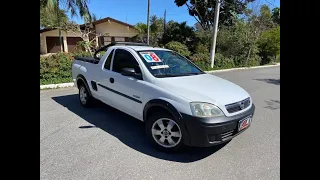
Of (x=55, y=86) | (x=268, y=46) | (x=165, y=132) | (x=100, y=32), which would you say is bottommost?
(x=165, y=132)

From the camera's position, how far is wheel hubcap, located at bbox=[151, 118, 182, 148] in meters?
3.26

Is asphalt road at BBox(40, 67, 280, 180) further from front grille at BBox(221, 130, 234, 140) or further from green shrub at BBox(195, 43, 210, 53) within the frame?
green shrub at BBox(195, 43, 210, 53)

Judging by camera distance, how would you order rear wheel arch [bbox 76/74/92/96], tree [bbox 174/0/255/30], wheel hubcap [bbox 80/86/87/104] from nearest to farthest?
rear wheel arch [bbox 76/74/92/96] < wheel hubcap [bbox 80/86/87/104] < tree [bbox 174/0/255/30]

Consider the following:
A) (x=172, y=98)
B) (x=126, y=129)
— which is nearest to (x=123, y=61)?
(x=126, y=129)

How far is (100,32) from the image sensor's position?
77.4ft

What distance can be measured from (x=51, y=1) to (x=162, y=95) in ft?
35.0

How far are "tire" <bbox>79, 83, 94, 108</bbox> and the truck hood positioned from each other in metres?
2.45

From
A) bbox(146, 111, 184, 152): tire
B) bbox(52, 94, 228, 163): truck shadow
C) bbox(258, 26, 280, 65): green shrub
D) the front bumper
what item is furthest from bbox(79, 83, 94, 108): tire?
bbox(258, 26, 280, 65): green shrub

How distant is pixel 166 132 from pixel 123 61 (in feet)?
5.51

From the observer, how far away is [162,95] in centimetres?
328

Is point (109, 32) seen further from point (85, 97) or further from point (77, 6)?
point (85, 97)
